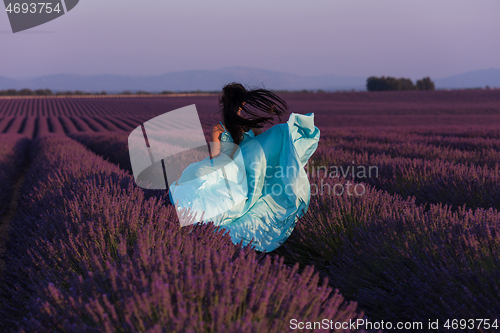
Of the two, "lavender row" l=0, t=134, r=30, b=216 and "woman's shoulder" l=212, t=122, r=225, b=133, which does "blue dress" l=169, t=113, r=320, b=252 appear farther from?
"lavender row" l=0, t=134, r=30, b=216

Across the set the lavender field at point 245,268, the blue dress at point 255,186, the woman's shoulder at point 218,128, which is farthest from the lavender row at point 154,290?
the woman's shoulder at point 218,128

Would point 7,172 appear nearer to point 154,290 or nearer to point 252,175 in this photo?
point 252,175

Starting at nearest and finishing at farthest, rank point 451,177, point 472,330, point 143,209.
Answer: point 472,330 → point 143,209 → point 451,177

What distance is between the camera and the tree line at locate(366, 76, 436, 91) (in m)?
60.8

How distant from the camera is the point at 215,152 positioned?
7.93ft

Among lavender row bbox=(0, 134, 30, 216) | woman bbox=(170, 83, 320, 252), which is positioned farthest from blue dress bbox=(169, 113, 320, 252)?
lavender row bbox=(0, 134, 30, 216)

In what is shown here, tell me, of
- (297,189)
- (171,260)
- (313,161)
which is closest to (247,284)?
(171,260)

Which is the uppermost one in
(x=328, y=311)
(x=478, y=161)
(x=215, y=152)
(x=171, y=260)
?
(x=215, y=152)

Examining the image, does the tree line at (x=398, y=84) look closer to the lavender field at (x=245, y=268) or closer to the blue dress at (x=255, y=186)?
the lavender field at (x=245, y=268)

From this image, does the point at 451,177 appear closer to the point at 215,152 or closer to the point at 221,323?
the point at 215,152

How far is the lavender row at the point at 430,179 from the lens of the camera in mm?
3046

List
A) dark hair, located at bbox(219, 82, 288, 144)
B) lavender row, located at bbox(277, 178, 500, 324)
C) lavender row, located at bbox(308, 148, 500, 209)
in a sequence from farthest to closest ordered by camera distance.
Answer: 1. lavender row, located at bbox(308, 148, 500, 209)
2. dark hair, located at bbox(219, 82, 288, 144)
3. lavender row, located at bbox(277, 178, 500, 324)

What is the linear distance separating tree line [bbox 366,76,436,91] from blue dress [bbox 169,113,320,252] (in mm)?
64956

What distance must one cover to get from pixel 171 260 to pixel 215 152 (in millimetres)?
1265
